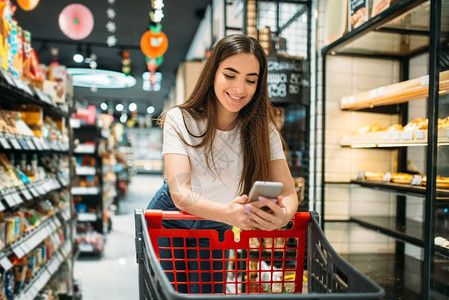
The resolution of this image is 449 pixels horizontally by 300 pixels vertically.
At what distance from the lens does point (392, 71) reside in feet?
11.7

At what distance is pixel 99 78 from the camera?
13.6 m

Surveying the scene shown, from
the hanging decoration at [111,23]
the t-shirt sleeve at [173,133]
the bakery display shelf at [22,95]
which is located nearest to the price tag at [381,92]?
the t-shirt sleeve at [173,133]

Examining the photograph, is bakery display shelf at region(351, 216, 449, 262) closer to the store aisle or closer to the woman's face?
the woman's face

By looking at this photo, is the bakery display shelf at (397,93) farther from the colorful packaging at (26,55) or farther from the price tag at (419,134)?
the colorful packaging at (26,55)

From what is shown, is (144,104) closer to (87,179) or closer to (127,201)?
(127,201)

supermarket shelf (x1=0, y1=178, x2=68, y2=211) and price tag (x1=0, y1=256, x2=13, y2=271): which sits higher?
supermarket shelf (x1=0, y1=178, x2=68, y2=211)

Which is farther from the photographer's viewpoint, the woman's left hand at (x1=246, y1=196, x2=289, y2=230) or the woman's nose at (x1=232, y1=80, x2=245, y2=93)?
the woman's nose at (x1=232, y1=80, x2=245, y2=93)

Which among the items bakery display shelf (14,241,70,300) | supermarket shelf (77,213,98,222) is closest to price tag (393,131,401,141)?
A: bakery display shelf (14,241,70,300)

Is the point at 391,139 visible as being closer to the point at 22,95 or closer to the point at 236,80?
the point at 236,80

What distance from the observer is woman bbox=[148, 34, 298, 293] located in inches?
48.8

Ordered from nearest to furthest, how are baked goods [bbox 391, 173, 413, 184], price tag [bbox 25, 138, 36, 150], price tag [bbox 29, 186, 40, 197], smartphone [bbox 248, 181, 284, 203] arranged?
smartphone [bbox 248, 181, 284, 203], price tag [bbox 25, 138, 36, 150], price tag [bbox 29, 186, 40, 197], baked goods [bbox 391, 173, 413, 184]

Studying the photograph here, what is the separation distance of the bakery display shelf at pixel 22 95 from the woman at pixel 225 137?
1.19m

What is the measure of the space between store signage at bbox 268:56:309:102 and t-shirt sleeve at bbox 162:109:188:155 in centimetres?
211

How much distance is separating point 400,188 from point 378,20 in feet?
3.58
